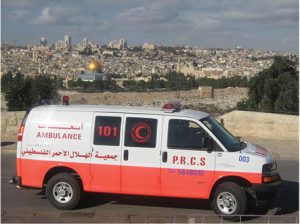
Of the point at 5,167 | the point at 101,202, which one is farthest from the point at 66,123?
the point at 5,167

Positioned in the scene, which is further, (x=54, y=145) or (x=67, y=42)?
(x=67, y=42)

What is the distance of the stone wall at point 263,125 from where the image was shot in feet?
48.6

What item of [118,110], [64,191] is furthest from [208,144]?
[64,191]

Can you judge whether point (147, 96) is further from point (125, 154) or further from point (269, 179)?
point (269, 179)

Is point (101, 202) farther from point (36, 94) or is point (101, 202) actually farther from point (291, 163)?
point (36, 94)

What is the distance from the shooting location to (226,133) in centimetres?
759

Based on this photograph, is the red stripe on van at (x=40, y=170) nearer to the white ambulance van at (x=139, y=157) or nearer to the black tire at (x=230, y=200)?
the white ambulance van at (x=139, y=157)

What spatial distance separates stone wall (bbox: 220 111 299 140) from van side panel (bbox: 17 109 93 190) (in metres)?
8.44

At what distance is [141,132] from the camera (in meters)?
7.20

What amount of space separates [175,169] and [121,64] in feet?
482

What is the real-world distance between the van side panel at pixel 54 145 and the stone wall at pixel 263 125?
8.44 m

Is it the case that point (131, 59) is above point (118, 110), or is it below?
above

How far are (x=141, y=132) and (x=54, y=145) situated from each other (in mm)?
1274

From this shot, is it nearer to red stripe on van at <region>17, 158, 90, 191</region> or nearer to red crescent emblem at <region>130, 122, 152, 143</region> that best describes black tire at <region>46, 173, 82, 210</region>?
red stripe on van at <region>17, 158, 90, 191</region>
